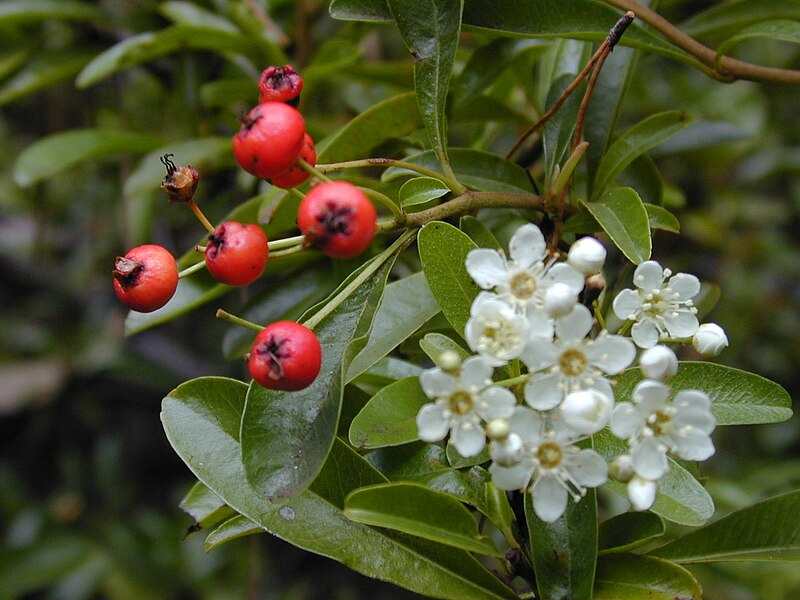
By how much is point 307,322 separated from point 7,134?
3394 millimetres

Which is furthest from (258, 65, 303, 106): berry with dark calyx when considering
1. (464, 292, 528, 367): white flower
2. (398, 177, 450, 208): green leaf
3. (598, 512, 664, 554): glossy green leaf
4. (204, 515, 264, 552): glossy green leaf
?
(598, 512, 664, 554): glossy green leaf

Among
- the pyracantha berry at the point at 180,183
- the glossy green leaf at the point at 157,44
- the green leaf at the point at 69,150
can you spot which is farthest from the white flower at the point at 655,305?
the green leaf at the point at 69,150

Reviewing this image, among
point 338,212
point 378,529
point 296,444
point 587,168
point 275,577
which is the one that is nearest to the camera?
point 338,212

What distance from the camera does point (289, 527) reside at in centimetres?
120

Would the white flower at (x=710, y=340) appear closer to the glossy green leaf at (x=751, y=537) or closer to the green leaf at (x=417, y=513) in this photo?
the glossy green leaf at (x=751, y=537)

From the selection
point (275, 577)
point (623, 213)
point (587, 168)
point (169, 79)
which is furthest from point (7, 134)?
point (623, 213)

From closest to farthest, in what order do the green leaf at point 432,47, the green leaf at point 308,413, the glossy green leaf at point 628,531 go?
the green leaf at point 308,413 < the glossy green leaf at point 628,531 < the green leaf at point 432,47

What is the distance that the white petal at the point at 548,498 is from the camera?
1072mm

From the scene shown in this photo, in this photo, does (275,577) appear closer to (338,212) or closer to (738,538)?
(738,538)

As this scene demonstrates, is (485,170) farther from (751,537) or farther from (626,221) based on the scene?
(751,537)

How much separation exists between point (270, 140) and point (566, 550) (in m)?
0.78

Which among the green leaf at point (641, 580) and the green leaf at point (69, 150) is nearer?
the green leaf at point (641, 580)

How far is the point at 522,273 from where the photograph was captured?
1117 millimetres

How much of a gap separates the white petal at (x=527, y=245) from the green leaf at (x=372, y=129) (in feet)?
1.80
